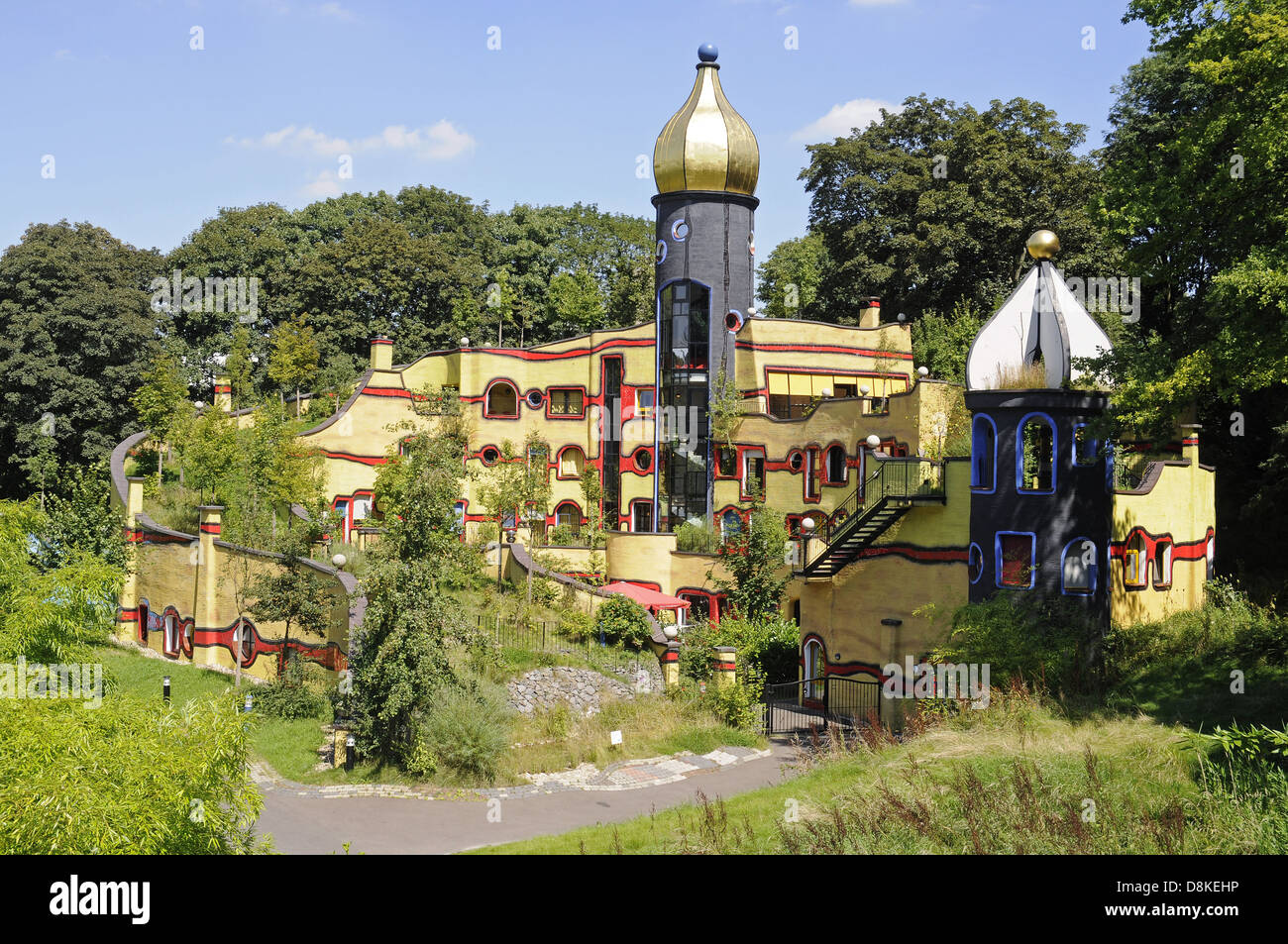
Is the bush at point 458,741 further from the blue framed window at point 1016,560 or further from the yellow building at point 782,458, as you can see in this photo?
the blue framed window at point 1016,560

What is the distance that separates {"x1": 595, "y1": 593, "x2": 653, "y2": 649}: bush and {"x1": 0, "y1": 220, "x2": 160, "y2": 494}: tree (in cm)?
2383

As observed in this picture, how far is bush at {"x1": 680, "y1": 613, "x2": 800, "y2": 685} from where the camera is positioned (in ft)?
90.4

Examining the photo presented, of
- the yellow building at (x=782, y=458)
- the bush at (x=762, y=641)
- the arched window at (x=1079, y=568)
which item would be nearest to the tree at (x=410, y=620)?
the yellow building at (x=782, y=458)

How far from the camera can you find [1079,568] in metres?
20.7

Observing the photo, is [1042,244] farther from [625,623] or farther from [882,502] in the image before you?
[625,623]

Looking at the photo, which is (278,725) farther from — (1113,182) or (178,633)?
(1113,182)

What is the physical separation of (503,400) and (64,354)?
A: 17.6 meters

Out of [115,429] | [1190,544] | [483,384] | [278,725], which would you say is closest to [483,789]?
[278,725]

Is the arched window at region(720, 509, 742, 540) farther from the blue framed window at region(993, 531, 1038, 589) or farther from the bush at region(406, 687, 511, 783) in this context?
the bush at region(406, 687, 511, 783)

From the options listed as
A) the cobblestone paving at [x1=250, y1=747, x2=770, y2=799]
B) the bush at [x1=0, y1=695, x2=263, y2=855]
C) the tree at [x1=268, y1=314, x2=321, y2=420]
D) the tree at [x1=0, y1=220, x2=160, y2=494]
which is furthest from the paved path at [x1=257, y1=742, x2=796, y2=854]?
the tree at [x1=0, y1=220, x2=160, y2=494]

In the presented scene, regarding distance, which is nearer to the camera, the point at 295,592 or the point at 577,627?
the point at 295,592

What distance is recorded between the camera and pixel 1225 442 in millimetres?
30266

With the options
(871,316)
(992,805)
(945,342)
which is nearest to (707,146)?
→ (871,316)

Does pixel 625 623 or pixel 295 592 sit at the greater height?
pixel 295 592
